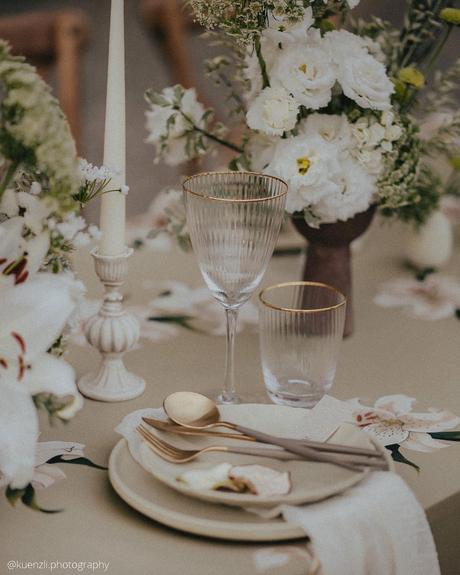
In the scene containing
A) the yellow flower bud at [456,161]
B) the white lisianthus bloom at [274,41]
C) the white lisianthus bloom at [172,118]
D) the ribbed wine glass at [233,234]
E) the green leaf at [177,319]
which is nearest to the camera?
the ribbed wine glass at [233,234]

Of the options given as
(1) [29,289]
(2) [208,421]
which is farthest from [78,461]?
(1) [29,289]

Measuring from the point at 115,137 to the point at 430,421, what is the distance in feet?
1.63

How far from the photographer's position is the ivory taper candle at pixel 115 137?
986mm

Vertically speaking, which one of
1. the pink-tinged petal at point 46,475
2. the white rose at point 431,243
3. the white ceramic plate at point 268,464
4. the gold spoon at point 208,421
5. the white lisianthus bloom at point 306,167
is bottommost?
the pink-tinged petal at point 46,475

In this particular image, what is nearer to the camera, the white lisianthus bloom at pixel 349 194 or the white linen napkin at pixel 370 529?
the white linen napkin at pixel 370 529

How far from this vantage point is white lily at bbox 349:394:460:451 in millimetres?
966

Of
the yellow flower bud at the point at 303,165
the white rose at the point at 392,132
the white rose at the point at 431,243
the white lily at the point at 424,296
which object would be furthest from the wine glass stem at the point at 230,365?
the white rose at the point at 431,243

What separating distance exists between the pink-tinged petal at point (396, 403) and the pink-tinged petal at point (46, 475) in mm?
393

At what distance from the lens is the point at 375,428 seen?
0.99m

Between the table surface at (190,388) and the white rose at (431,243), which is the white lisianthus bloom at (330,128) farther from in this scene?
the white rose at (431,243)

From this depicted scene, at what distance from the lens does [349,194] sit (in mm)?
1121

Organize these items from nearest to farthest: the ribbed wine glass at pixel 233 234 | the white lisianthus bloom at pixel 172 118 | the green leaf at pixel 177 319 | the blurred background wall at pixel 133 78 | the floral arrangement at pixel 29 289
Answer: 1. the floral arrangement at pixel 29 289
2. the ribbed wine glass at pixel 233 234
3. the white lisianthus bloom at pixel 172 118
4. the green leaf at pixel 177 319
5. the blurred background wall at pixel 133 78

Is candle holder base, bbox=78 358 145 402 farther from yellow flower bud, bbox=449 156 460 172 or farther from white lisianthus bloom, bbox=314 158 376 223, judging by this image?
yellow flower bud, bbox=449 156 460 172

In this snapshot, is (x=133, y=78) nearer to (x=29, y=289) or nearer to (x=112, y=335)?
(x=112, y=335)
